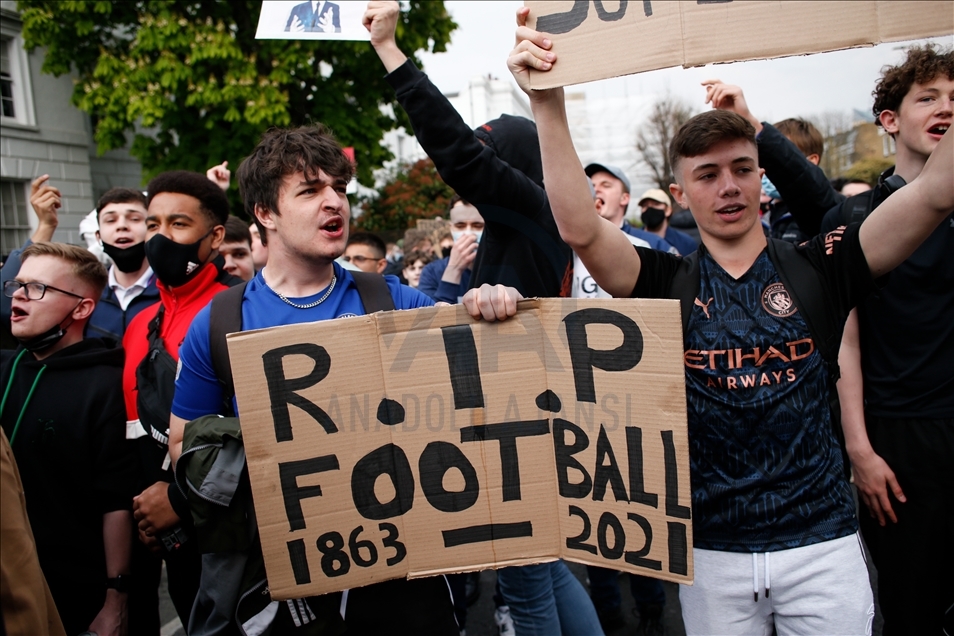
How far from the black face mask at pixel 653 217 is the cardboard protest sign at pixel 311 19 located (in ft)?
15.2

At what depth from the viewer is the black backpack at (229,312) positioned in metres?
2.17

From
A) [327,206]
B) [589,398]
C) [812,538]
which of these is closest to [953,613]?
[812,538]

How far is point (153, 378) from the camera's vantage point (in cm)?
271

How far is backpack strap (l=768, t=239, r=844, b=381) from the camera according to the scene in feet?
6.44

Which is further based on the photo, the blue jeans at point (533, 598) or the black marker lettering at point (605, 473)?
the blue jeans at point (533, 598)

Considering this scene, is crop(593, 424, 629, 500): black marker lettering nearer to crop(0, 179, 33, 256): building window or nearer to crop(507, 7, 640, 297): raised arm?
crop(507, 7, 640, 297): raised arm

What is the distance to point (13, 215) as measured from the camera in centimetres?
1512

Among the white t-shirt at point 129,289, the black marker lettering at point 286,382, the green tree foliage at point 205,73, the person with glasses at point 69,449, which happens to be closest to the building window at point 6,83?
the green tree foliage at point 205,73

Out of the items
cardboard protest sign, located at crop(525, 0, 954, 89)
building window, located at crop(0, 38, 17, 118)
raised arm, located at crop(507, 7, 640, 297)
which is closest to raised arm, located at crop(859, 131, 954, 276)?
cardboard protest sign, located at crop(525, 0, 954, 89)

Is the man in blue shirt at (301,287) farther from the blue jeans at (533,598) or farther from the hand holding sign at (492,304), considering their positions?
the blue jeans at (533,598)

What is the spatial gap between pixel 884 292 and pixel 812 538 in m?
0.96

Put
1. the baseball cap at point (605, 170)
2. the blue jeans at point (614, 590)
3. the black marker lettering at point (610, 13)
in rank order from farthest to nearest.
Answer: the baseball cap at point (605, 170) → the blue jeans at point (614, 590) → the black marker lettering at point (610, 13)

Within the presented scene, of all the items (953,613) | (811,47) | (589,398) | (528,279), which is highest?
(811,47)

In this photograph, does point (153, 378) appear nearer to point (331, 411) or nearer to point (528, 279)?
point (331, 411)
